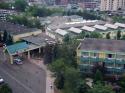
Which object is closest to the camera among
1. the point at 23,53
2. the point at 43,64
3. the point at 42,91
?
the point at 42,91

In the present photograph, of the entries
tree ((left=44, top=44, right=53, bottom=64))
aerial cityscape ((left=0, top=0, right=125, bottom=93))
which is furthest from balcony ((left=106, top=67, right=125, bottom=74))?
tree ((left=44, top=44, right=53, bottom=64))

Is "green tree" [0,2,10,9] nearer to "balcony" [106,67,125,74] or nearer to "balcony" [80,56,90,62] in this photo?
"balcony" [80,56,90,62]

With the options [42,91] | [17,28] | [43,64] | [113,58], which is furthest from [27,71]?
[17,28]

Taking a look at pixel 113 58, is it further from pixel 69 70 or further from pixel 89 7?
pixel 89 7

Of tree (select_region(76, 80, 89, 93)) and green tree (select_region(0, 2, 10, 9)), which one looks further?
green tree (select_region(0, 2, 10, 9))

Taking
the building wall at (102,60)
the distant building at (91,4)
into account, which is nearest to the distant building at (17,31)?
the building wall at (102,60)

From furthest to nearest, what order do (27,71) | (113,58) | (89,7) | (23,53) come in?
(89,7)
(23,53)
(27,71)
(113,58)

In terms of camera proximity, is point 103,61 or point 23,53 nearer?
point 103,61
